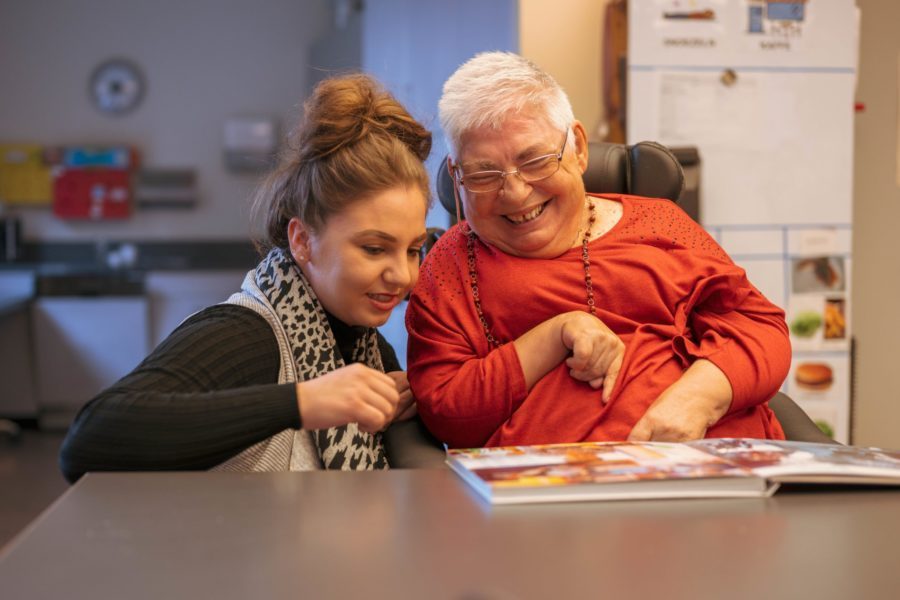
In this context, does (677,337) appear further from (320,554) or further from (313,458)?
(320,554)

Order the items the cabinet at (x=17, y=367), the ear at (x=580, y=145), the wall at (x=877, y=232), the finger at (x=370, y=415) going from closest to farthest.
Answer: the finger at (x=370, y=415) < the ear at (x=580, y=145) < the wall at (x=877, y=232) < the cabinet at (x=17, y=367)

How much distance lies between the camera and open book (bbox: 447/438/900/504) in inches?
39.3

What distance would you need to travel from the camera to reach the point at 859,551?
0.88m

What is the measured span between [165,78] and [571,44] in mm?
3672

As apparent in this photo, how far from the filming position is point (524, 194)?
1604 mm

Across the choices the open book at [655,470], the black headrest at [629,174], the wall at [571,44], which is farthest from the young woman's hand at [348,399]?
the wall at [571,44]

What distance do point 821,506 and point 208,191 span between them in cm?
601

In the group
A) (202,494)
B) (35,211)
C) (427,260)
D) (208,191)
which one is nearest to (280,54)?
(208,191)

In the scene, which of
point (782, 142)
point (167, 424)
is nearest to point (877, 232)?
point (782, 142)

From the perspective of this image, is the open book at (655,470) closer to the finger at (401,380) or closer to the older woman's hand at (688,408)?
the older woman's hand at (688,408)

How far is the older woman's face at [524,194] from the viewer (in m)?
1.59

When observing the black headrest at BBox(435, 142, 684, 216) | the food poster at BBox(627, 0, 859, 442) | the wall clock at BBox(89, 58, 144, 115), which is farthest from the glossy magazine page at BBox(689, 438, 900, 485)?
the wall clock at BBox(89, 58, 144, 115)

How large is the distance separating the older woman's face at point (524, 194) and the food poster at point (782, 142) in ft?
6.10

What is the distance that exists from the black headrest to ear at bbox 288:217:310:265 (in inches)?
18.3
